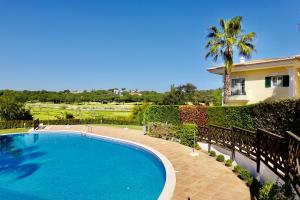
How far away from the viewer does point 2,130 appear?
2797 cm

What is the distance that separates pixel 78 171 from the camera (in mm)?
13672

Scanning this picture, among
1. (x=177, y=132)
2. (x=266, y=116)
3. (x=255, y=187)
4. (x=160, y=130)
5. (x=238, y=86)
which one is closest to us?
(x=255, y=187)

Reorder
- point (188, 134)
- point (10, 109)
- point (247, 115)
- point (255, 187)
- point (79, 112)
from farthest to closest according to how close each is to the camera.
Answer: point (79, 112) → point (10, 109) → point (188, 134) → point (247, 115) → point (255, 187)

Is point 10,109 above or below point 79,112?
above

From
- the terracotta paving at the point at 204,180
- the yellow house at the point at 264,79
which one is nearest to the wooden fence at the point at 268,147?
the terracotta paving at the point at 204,180

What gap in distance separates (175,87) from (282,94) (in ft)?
97.1

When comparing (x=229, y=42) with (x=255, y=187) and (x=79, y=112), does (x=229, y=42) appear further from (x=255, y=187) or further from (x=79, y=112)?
(x=79, y=112)

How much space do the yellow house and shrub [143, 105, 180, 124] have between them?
5.90 metres

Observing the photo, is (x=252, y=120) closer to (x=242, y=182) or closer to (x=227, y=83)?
(x=242, y=182)

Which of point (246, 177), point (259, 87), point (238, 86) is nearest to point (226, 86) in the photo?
point (238, 86)

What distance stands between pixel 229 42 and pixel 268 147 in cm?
1485

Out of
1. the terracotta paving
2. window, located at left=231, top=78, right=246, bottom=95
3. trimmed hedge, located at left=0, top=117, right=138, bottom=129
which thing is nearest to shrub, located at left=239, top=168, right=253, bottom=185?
the terracotta paving

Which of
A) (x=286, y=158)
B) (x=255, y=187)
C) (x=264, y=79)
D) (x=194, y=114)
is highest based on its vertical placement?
(x=264, y=79)

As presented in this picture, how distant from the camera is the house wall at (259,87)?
2119cm
